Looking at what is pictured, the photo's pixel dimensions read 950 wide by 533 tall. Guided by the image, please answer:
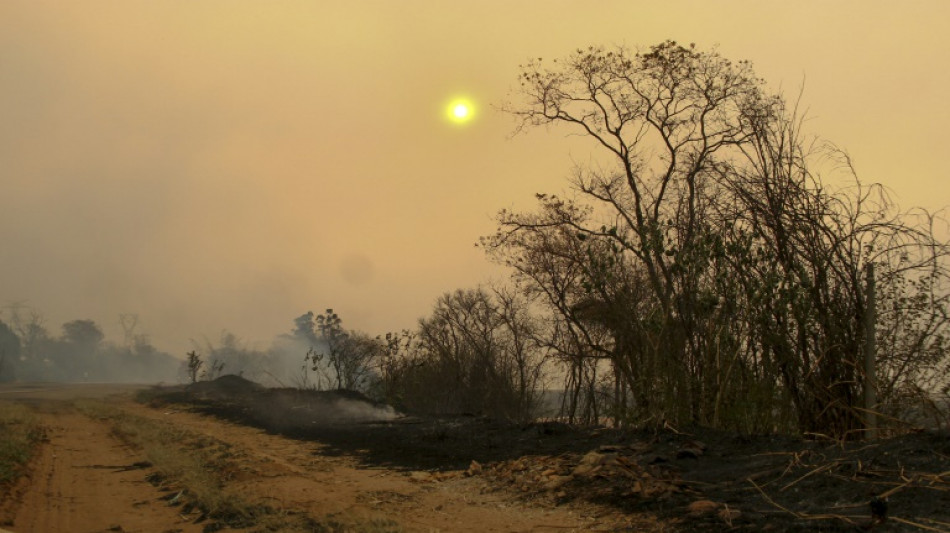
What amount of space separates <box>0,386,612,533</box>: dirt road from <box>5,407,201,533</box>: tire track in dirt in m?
0.01

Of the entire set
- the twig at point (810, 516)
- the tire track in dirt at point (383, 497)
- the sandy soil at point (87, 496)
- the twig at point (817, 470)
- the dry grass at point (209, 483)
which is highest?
the twig at point (817, 470)

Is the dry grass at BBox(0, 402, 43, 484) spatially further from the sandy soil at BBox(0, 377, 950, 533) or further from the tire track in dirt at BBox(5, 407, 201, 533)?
the sandy soil at BBox(0, 377, 950, 533)

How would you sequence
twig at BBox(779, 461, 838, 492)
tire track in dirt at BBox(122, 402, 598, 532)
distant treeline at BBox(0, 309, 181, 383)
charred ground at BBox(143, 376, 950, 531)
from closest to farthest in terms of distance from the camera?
charred ground at BBox(143, 376, 950, 531) < twig at BBox(779, 461, 838, 492) < tire track in dirt at BBox(122, 402, 598, 532) < distant treeline at BBox(0, 309, 181, 383)

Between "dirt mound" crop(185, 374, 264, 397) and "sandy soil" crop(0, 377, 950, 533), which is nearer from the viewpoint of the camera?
"sandy soil" crop(0, 377, 950, 533)

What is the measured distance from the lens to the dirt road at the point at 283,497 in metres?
7.79

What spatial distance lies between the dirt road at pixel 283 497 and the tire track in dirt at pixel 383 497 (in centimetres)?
1

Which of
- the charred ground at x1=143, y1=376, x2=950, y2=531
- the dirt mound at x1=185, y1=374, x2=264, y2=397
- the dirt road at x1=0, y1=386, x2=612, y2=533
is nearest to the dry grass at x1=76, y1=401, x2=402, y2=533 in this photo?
the dirt road at x1=0, y1=386, x2=612, y2=533

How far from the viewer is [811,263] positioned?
8969mm

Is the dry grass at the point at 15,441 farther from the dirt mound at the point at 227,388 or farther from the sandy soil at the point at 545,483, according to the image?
the dirt mound at the point at 227,388

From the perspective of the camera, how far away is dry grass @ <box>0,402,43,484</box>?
1138 cm


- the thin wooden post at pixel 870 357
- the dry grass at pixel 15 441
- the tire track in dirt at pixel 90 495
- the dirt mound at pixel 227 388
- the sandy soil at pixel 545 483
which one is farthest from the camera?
the dirt mound at pixel 227 388

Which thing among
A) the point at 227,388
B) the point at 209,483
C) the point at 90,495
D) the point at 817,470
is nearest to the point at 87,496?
the point at 90,495

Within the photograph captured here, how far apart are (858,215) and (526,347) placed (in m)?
27.2

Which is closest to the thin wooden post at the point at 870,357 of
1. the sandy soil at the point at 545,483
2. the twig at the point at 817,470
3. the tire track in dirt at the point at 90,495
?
the sandy soil at the point at 545,483
